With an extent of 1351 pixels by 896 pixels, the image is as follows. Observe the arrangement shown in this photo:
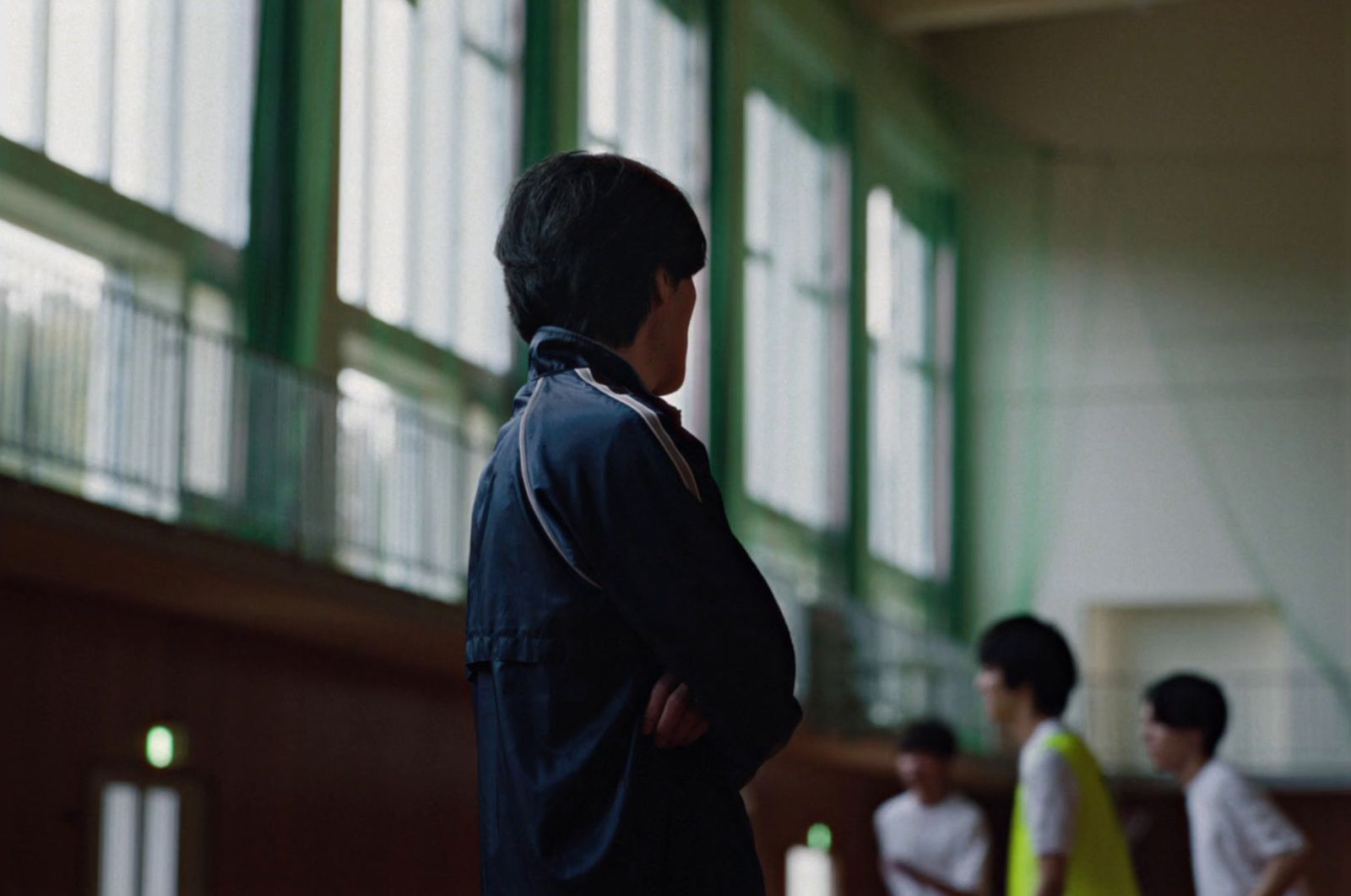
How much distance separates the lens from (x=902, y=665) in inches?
766

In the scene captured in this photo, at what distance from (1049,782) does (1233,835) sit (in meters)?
0.94

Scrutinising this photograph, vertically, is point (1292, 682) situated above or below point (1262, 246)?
below

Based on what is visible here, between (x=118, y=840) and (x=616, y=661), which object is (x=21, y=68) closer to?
(x=118, y=840)

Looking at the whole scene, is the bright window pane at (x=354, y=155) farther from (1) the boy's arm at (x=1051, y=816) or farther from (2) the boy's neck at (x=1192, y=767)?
(1) the boy's arm at (x=1051, y=816)

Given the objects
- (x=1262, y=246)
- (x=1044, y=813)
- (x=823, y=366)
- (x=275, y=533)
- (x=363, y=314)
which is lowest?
(x=1044, y=813)

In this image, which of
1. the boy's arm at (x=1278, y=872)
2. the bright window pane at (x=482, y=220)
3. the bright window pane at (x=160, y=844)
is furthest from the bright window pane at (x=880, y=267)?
the boy's arm at (x=1278, y=872)

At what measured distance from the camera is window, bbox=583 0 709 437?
1574cm

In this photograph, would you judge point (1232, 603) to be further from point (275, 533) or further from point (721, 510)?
point (721, 510)

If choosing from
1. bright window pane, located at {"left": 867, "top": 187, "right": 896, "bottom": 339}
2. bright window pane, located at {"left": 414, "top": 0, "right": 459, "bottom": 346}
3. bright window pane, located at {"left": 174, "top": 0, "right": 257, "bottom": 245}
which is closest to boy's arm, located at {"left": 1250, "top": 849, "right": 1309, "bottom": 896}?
bright window pane, located at {"left": 174, "top": 0, "right": 257, "bottom": 245}

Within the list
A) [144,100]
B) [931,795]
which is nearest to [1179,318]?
[931,795]

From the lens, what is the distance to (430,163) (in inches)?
510

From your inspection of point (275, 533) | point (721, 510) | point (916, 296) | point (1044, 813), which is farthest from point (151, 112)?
point (916, 296)

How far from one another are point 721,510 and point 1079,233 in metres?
20.5

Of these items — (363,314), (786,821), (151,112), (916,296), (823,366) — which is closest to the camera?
(151,112)
